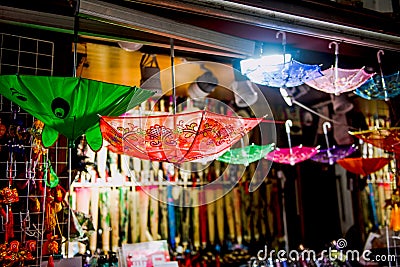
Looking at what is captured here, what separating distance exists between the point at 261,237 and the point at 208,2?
360 centimetres

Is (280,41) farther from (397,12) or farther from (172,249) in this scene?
(172,249)

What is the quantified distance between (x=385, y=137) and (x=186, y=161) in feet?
5.86

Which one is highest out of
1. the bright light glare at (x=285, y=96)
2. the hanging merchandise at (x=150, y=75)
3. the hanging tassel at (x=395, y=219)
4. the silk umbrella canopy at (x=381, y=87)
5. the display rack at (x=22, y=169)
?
the hanging merchandise at (x=150, y=75)

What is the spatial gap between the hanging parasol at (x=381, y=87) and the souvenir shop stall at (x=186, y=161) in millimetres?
11

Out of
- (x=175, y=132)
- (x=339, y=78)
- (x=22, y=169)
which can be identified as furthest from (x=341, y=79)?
(x=22, y=169)

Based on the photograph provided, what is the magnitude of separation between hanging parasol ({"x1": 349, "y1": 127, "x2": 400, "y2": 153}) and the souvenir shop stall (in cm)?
1

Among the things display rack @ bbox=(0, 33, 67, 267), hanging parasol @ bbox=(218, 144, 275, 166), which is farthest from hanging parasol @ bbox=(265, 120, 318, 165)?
display rack @ bbox=(0, 33, 67, 267)

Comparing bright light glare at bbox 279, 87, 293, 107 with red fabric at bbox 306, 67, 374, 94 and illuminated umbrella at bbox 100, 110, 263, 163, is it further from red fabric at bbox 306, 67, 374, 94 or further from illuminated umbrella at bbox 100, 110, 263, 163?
illuminated umbrella at bbox 100, 110, 263, 163

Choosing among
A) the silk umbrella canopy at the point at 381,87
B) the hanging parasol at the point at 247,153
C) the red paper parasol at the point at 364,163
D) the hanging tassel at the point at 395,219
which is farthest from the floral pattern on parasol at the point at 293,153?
the hanging tassel at the point at 395,219

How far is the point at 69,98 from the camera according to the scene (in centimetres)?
181

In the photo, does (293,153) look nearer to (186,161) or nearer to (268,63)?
(268,63)

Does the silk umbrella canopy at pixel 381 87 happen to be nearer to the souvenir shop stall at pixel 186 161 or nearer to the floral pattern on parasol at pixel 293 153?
the souvenir shop stall at pixel 186 161

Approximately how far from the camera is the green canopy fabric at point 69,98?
1731 millimetres

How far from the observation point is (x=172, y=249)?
14.7ft
